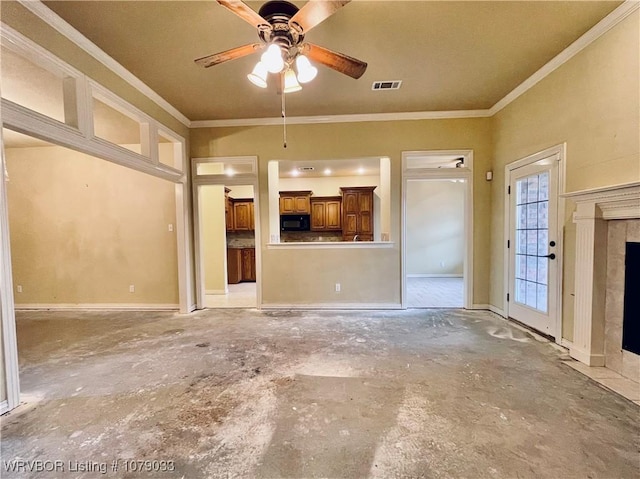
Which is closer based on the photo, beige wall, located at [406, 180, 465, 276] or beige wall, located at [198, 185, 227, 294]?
beige wall, located at [198, 185, 227, 294]

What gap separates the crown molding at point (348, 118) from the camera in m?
4.13

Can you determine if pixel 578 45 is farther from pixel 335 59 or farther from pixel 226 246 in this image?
pixel 226 246

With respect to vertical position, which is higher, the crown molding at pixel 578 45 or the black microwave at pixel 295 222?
the crown molding at pixel 578 45

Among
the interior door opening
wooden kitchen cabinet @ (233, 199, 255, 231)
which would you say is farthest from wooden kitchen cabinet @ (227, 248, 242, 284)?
the interior door opening

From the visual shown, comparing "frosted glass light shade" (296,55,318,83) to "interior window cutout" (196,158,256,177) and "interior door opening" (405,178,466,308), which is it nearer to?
"interior window cutout" (196,158,256,177)

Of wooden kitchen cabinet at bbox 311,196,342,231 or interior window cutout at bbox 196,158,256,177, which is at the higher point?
interior window cutout at bbox 196,158,256,177

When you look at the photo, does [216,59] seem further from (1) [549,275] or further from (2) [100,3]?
(1) [549,275]

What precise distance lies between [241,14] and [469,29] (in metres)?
1.97

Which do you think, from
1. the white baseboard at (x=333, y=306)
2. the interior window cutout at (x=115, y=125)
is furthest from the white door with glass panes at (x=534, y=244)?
the interior window cutout at (x=115, y=125)

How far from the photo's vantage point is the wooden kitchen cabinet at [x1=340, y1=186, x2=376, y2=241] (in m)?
7.04

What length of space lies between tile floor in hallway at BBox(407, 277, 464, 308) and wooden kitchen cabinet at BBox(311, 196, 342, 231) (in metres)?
2.44

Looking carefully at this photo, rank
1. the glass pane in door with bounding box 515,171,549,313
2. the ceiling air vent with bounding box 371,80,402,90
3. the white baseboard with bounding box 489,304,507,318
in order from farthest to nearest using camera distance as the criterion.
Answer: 1. the white baseboard with bounding box 489,304,507,318
2. the ceiling air vent with bounding box 371,80,402,90
3. the glass pane in door with bounding box 515,171,549,313

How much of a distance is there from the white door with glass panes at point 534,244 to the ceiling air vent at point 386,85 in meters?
1.87

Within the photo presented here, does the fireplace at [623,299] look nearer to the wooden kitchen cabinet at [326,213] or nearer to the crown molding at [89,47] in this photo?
the crown molding at [89,47]
